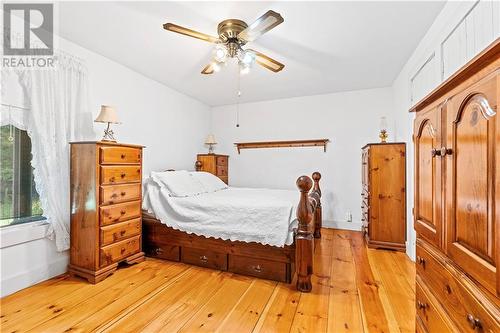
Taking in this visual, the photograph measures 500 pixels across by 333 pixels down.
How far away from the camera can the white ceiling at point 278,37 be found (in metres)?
1.97

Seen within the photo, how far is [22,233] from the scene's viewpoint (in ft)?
6.91

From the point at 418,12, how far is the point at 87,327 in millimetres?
3455

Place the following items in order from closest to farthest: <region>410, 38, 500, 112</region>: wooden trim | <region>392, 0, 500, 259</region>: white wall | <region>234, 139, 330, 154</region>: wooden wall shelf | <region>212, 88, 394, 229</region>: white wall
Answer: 1. <region>410, 38, 500, 112</region>: wooden trim
2. <region>392, 0, 500, 259</region>: white wall
3. <region>212, 88, 394, 229</region>: white wall
4. <region>234, 139, 330, 154</region>: wooden wall shelf

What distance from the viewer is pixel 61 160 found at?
234cm

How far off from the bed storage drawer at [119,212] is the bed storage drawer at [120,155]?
0.44 metres

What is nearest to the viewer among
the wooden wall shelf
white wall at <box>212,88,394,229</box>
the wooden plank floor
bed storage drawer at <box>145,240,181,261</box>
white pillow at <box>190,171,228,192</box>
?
the wooden plank floor

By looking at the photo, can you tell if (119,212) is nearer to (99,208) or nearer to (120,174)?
(99,208)

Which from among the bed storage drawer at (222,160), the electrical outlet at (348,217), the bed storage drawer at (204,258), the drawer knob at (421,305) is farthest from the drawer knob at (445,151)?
the bed storage drawer at (222,160)

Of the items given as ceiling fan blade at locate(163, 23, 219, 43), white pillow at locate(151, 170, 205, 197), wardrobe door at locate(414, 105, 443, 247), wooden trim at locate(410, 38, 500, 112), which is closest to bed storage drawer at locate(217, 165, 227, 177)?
white pillow at locate(151, 170, 205, 197)

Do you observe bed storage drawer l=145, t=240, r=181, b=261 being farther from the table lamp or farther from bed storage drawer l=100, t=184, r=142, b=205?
the table lamp

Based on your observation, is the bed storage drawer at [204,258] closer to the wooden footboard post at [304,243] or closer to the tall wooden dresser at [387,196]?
the wooden footboard post at [304,243]

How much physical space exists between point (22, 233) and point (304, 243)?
246 centimetres

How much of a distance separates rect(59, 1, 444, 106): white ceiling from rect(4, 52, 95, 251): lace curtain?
1.52 feet

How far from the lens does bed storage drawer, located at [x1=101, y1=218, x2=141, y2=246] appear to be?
2.31 m
